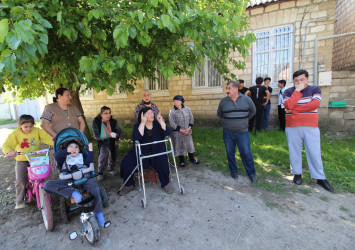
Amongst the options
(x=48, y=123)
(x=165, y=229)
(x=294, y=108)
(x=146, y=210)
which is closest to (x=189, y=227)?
(x=165, y=229)

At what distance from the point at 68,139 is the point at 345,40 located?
11.2 meters

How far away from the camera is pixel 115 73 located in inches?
111

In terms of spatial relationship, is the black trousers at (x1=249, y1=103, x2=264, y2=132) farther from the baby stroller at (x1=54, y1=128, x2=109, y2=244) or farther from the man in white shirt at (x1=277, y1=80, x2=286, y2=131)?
the baby stroller at (x1=54, y1=128, x2=109, y2=244)

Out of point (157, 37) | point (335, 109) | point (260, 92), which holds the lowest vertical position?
point (335, 109)

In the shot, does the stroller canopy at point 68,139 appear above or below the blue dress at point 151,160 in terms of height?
above

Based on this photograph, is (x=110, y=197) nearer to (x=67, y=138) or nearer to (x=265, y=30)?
(x=67, y=138)

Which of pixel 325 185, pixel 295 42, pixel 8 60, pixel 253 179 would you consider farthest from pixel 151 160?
pixel 295 42

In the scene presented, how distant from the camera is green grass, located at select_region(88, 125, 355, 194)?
3836 mm

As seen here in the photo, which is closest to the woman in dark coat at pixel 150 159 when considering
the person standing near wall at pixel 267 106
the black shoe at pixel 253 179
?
the black shoe at pixel 253 179

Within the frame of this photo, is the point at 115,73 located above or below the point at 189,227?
above

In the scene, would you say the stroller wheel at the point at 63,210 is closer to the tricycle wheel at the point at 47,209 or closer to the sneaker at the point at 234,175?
the tricycle wheel at the point at 47,209

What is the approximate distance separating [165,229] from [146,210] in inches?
22.8

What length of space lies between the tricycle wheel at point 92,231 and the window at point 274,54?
7591 millimetres

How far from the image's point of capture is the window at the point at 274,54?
7402 mm
